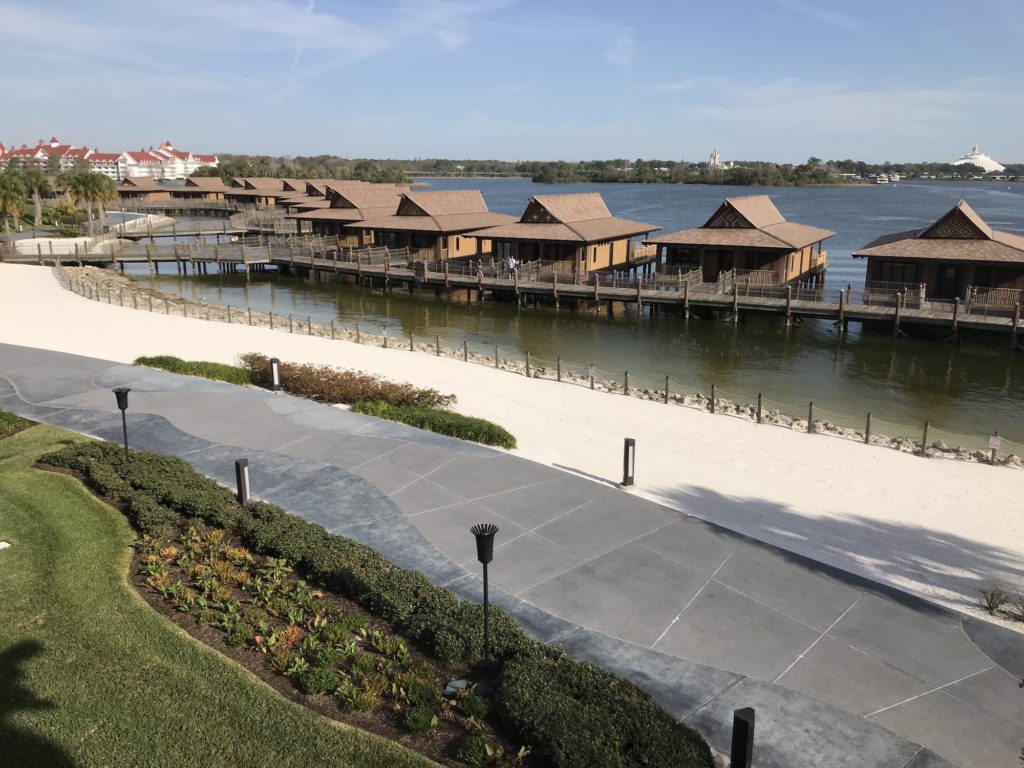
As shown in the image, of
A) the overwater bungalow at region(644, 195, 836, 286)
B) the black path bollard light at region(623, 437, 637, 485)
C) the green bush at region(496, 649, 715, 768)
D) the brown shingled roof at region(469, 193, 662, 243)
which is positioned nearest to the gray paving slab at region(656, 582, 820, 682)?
the green bush at region(496, 649, 715, 768)

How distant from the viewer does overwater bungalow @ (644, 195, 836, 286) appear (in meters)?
40.8

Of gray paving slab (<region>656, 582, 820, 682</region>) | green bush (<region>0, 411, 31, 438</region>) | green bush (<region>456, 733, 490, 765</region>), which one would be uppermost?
green bush (<region>0, 411, 31, 438</region>)

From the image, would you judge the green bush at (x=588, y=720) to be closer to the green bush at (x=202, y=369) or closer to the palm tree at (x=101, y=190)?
the green bush at (x=202, y=369)

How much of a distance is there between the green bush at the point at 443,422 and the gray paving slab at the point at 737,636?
8615mm

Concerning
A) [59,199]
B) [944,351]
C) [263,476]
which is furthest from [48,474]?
[59,199]

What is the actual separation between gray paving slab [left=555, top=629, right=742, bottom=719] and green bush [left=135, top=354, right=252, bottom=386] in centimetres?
1733

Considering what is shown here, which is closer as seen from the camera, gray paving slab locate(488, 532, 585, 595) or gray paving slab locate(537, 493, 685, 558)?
gray paving slab locate(488, 532, 585, 595)

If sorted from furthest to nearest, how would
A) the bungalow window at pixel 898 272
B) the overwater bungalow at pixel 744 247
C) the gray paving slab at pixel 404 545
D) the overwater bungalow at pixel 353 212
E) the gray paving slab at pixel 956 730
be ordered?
the overwater bungalow at pixel 353 212, the overwater bungalow at pixel 744 247, the bungalow window at pixel 898 272, the gray paving slab at pixel 404 545, the gray paving slab at pixel 956 730

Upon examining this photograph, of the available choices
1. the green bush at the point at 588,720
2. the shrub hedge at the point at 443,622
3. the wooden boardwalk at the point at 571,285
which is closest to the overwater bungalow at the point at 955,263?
the wooden boardwalk at the point at 571,285

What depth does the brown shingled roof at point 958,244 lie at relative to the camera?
114ft

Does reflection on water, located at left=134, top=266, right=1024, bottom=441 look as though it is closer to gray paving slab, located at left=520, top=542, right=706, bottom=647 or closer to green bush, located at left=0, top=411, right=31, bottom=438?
gray paving slab, located at left=520, top=542, right=706, bottom=647

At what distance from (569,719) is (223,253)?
58.1m

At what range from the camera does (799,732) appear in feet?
26.9

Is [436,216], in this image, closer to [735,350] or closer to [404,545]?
[735,350]
